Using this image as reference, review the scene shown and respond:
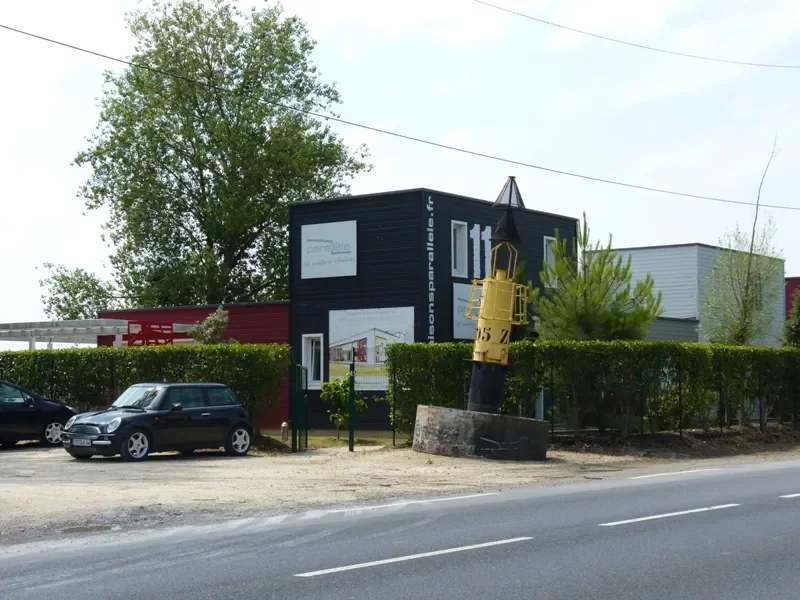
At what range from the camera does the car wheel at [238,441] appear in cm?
2395

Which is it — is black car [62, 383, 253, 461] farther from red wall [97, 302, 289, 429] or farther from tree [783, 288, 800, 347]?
tree [783, 288, 800, 347]

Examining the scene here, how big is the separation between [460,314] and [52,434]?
12.0 meters

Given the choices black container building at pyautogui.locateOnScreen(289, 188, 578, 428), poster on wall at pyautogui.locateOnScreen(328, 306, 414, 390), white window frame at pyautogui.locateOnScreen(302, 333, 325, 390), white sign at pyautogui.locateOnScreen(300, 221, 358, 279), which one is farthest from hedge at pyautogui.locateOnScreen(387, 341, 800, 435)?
white window frame at pyautogui.locateOnScreen(302, 333, 325, 390)

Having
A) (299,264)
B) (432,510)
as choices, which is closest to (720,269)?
(299,264)

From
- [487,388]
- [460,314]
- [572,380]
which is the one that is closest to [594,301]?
[572,380]

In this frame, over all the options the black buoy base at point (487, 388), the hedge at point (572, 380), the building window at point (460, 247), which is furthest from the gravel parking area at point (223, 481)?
the building window at point (460, 247)

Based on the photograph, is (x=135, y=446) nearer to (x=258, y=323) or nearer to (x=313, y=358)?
(x=313, y=358)

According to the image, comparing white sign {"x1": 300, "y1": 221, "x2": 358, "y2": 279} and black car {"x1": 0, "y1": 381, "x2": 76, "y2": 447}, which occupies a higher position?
white sign {"x1": 300, "y1": 221, "x2": 358, "y2": 279}

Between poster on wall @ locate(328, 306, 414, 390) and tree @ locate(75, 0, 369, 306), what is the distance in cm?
1833

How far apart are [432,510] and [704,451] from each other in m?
13.7

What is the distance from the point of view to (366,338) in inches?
1302

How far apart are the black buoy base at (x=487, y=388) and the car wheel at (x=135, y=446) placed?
21.6 feet

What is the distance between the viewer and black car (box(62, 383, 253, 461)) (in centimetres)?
2238

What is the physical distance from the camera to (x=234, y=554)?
1052 centimetres
